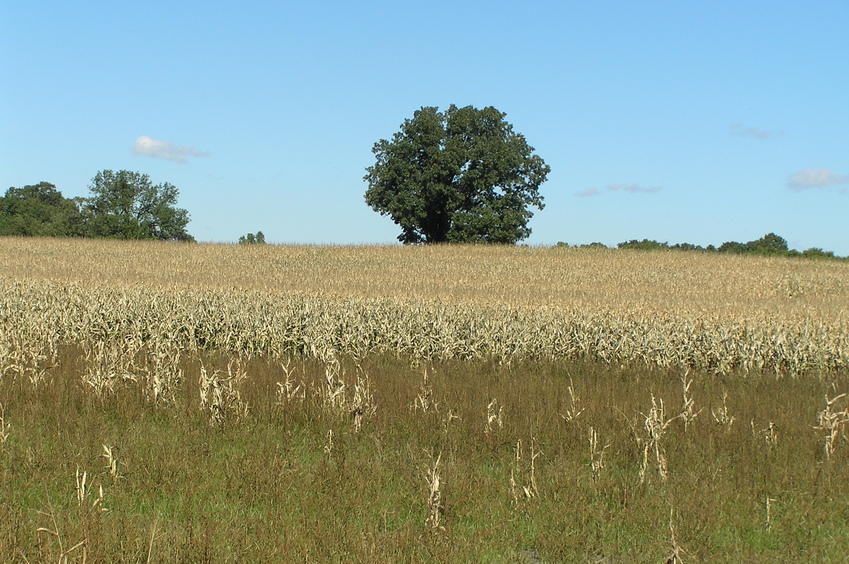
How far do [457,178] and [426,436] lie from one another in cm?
4861

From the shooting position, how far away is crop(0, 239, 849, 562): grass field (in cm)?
512

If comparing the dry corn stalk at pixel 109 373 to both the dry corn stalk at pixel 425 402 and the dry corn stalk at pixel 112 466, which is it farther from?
the dry corn stalk at pixel 425 402

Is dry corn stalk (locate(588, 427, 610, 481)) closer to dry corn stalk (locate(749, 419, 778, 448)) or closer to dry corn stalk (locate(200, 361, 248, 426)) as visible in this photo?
dry corn stalk (locate(749, 419, 778, 448))

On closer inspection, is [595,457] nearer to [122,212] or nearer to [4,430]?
[4,430]

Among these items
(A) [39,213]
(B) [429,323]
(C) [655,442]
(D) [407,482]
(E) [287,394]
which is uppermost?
(A) [39,213]

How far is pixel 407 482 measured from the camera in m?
6.12

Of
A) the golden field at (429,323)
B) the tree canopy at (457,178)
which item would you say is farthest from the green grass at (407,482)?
the tree canopy at (457,178)

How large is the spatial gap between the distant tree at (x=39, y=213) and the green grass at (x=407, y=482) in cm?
7506

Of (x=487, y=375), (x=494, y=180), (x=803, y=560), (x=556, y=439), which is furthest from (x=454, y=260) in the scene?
(x=803, y=560)

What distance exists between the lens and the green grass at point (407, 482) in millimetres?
4965

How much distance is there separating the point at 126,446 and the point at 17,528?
2.02 metres

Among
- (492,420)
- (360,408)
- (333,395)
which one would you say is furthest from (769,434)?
(333,395)

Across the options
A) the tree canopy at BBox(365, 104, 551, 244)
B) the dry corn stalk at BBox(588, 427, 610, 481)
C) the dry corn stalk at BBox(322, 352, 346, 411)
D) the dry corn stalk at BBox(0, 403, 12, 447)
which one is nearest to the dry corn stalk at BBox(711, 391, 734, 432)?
the dry corn stalk at BBox(588, 427, 610, 481)

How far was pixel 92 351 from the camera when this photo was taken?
36.6ft
